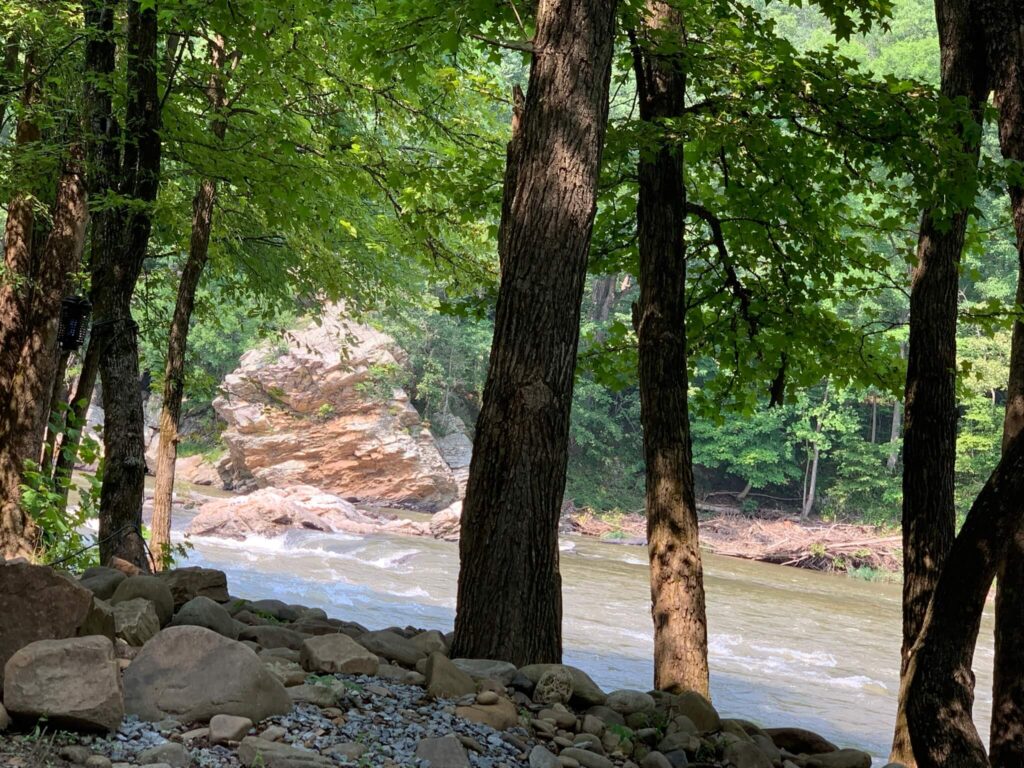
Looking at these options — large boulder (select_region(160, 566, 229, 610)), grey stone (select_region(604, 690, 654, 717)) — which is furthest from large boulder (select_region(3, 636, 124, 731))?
grey stone (select_region(604, 690, 654, 717))

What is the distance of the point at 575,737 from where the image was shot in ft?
12.6

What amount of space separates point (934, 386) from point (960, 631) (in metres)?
2.05

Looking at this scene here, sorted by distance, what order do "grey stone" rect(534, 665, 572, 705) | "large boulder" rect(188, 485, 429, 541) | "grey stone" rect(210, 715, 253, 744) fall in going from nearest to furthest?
"grey stone" rect(210, 715, 253, 744) → "grey stone" rect(534, 665, 572, 705) → "large boulder" rect(188, 485, 429, 541)

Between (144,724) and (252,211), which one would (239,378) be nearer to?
(252,211)

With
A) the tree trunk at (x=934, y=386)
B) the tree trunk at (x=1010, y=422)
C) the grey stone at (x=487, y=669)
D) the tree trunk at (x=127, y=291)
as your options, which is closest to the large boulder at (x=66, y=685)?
the grey stone at (x=487, y=669)

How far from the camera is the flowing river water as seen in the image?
11.5 meters

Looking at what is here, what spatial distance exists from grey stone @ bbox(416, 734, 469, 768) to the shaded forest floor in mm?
24030

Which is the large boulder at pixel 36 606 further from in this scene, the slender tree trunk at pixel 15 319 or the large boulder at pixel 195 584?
the slender tree trunk at pixel 15 319

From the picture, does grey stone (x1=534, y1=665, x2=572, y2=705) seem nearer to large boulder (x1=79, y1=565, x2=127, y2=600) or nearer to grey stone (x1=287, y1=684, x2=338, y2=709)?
grey stone (x1=287, y1=684, x2=338, y2=709)

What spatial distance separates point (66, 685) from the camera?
300cm

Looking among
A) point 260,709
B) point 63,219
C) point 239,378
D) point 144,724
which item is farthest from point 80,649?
point 239,378

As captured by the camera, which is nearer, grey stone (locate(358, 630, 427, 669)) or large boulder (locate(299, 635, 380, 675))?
large boulder (locate(299, 635, 380, 675))

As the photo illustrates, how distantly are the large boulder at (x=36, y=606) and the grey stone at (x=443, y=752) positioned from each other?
1.26 metres

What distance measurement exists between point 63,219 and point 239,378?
66.2 feet
